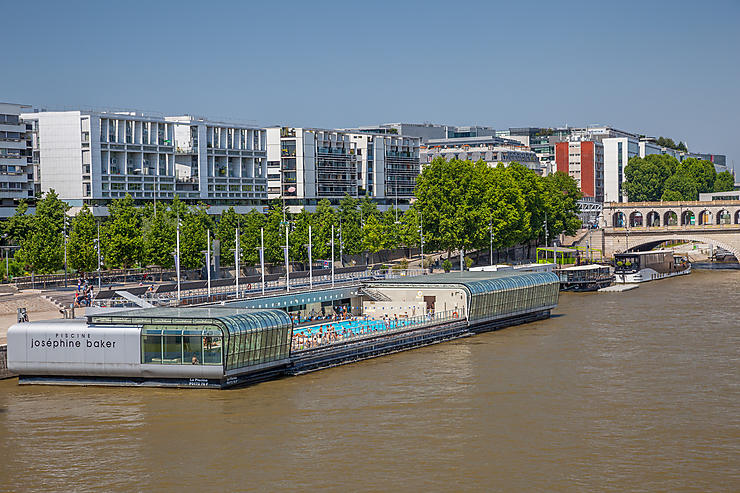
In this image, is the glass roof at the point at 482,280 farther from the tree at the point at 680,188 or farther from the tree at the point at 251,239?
the tree at the point at 680,188

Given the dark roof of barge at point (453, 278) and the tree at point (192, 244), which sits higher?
the tree at point (192, 244)

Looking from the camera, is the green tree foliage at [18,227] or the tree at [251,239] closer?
the tree at [251,239]

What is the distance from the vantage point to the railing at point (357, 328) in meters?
54.8

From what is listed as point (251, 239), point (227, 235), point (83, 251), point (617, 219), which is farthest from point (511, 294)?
point (617, 219)

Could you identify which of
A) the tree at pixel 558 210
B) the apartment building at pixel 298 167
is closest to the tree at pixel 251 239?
the apartment building at pixel 298 167

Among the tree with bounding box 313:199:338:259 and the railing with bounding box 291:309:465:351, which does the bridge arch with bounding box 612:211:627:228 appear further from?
the railing with bounding box 291:309:465:351

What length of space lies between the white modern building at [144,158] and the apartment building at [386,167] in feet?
88.0

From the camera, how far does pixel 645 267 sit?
385ft

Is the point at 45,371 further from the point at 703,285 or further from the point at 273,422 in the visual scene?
the point at 703,285

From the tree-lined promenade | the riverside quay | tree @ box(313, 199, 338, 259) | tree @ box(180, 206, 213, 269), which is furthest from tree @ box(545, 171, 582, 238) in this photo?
the riverside quay

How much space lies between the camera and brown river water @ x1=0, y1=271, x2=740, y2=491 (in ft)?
111

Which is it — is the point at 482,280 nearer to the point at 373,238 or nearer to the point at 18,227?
the point at 373,238

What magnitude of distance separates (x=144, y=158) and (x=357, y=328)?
205 feet

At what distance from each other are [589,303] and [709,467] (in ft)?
178
